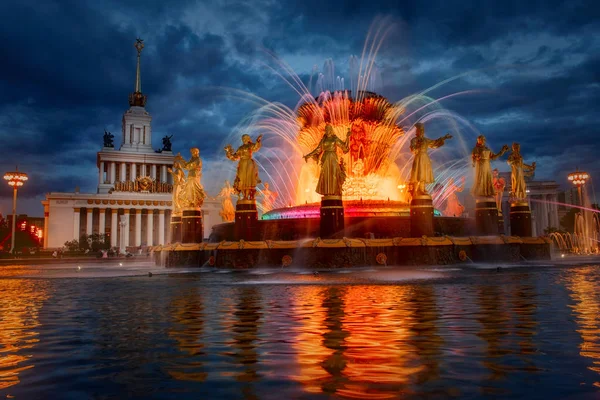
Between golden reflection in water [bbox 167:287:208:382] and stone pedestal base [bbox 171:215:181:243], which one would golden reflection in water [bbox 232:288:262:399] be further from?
stone pedestal base [bbox 171:215:181:243]

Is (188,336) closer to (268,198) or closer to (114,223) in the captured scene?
(268,198)

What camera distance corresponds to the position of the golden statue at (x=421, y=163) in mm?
19703


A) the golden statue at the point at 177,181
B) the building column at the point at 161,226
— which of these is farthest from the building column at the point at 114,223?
the golden statue at the point at 177,181

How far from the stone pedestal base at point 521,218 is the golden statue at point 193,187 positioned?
44.7 feet

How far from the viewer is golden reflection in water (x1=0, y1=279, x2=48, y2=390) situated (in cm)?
439

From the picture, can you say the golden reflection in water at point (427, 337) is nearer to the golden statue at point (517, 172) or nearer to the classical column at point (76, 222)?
the golden statue at point (517, 172)

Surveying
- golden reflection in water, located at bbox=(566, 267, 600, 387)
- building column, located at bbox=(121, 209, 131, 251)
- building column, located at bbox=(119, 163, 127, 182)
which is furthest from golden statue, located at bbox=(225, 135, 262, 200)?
building column, located at bbox=(119, 163, 127, 182)

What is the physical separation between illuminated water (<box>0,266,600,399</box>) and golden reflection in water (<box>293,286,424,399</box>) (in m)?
0.02

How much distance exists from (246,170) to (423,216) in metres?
7.11

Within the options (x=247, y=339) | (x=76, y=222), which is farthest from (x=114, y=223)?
(x=247, y=339)

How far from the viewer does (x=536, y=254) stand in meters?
21.3

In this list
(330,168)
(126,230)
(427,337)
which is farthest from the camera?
(126,230)

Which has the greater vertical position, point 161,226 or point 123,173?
point 123,173

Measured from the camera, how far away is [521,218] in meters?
22.7
